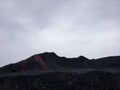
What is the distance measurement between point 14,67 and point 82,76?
9.14 meters

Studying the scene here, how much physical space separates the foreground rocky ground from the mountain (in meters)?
6.63

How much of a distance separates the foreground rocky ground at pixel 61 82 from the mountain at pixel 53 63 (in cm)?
663

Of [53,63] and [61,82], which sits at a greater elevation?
[53,63]

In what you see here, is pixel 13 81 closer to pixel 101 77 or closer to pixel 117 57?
pixel 101 77

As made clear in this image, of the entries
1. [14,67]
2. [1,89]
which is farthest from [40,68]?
[1,89]

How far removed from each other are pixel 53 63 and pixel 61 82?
10.9 m

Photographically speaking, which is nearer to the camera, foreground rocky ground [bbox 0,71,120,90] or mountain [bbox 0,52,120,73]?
foreground rocky ground [bbox 0,71,120,90]

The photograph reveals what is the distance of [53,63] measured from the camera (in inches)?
1074

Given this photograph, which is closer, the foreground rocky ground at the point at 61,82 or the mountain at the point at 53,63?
the foreground rocky ground at the point at 61,82

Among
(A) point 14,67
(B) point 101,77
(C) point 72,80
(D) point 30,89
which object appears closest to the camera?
(D) point 30,89

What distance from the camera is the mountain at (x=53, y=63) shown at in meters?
24.8

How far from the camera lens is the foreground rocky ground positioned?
16.0 metres

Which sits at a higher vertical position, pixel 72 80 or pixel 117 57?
pixel 117 57

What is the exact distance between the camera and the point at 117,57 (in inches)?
1266
